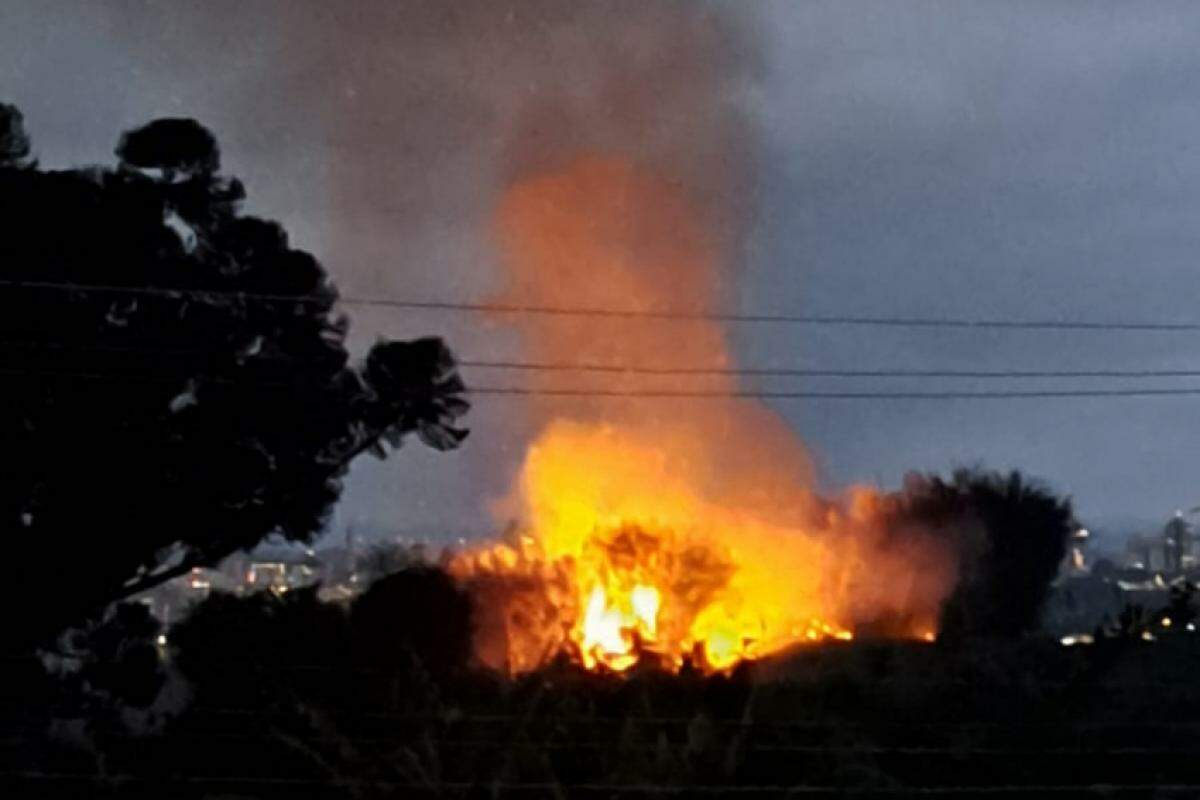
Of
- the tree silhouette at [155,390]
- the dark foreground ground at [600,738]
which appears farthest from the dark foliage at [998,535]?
the tree silhouette at [155,390]

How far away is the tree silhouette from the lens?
3105 cm

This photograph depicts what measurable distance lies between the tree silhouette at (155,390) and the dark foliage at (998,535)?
2218 centimetres

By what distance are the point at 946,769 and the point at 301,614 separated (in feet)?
31.0

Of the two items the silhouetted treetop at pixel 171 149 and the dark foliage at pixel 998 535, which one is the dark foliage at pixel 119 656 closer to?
the silhouetted treetop at pixel 171 149

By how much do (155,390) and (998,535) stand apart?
2842cm

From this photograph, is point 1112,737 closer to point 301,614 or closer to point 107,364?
point 301,614

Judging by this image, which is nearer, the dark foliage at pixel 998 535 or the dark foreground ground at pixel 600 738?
the dark foreground ground at pixel 600 738

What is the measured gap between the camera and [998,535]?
179 ft

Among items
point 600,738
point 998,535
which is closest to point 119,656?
point 600,738

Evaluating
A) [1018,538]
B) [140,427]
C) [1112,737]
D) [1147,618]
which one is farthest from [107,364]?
[1018,538]

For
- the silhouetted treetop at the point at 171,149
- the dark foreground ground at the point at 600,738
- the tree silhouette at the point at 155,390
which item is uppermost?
the silhouetted treetop at the point at 171,149

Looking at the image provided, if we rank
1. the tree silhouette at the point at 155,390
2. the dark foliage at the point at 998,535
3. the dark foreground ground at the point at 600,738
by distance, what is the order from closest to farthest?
1. the dark foreground ground at the point at 600,738
2. the tree silhouette at the point at 155,390
3. the dark foliage at the point at 998,535

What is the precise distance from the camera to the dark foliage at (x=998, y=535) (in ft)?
169

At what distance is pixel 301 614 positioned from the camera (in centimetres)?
3225
